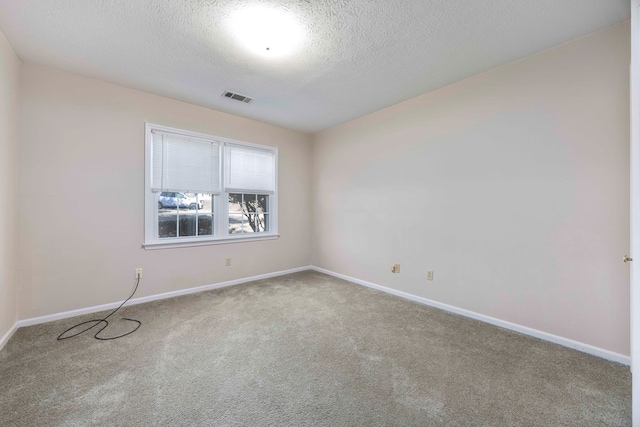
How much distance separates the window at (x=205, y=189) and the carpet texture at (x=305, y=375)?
49.2 inches

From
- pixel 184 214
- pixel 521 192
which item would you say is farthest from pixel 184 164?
pixel 521 192

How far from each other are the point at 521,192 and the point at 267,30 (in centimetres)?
264

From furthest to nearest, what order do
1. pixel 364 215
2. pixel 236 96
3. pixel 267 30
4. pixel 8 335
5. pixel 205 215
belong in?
pixel 364 215 → pixel 205 215 → pixel 236 96 → pixel 8 335 → pixel 267 30

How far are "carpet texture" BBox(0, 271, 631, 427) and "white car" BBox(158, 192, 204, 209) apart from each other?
1439 mm

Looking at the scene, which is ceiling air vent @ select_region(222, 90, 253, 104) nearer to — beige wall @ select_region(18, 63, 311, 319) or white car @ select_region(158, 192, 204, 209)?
beige wall @ select_region(18, 63, 311, 319)

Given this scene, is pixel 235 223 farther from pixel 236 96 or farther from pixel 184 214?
pixel 236 96

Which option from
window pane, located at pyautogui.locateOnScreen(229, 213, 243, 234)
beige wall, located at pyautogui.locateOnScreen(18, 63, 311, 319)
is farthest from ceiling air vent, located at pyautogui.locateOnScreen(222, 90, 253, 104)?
window pane, located at pyautogui.locateOnScreen(229, 213, 243, 234)

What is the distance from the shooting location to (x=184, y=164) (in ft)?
11.4

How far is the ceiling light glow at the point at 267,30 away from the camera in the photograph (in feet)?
6.08

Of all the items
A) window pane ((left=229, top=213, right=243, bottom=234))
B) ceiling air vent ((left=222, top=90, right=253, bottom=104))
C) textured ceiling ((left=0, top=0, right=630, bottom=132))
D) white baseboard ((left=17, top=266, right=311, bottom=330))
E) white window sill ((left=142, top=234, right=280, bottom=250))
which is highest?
ceiling air vent ((left=222, top=90, right=253, bottom=104))

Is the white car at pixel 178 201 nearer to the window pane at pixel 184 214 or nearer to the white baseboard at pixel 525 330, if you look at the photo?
the window pane at pixel 184 214

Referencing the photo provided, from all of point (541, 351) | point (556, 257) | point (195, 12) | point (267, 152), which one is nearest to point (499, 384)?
point (541, 351)

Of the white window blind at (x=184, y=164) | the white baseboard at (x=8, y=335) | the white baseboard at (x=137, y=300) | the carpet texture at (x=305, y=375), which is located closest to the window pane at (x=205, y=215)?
the white window blind at (x=184, y=164)

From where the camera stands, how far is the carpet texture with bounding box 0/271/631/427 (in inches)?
57.9
